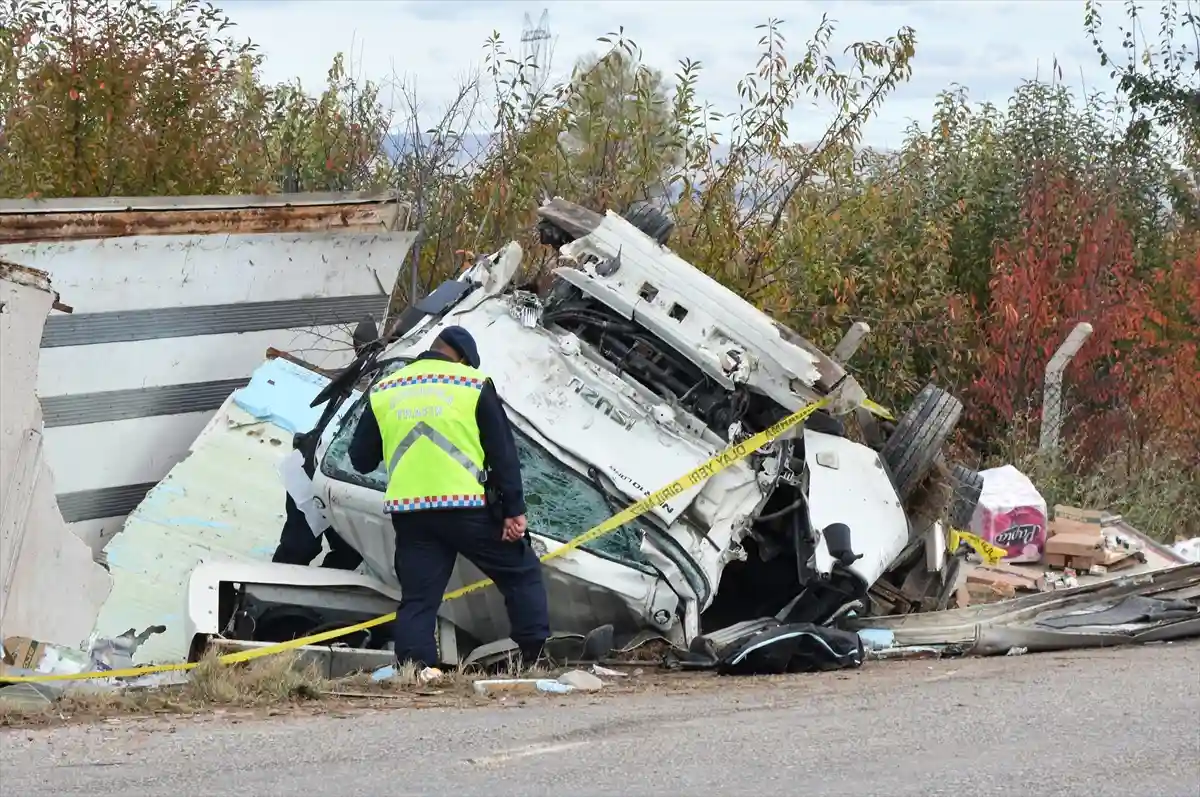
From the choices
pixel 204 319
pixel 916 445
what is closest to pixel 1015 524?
pixel 916 445

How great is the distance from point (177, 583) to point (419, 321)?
177 centimetres

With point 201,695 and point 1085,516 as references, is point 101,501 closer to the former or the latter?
point 201,695

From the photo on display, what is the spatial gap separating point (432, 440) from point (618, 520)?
0.87 metres

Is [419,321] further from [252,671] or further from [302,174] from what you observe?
[302,174]

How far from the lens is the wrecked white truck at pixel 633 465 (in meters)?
7.43

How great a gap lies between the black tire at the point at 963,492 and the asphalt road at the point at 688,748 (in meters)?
2.04

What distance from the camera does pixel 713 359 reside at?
776cm

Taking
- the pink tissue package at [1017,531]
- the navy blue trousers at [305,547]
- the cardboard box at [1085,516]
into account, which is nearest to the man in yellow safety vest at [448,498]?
the navy blue trousers at [305,547]

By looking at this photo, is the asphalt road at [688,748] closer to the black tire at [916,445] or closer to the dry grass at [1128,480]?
the black tire at [916,445]

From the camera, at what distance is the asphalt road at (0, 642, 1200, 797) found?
15.6ft

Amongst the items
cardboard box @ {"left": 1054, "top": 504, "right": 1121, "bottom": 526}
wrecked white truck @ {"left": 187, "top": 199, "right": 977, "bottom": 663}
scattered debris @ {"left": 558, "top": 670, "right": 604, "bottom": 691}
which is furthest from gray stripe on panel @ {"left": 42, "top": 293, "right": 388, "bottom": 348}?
cardboard box @ {"left": 1054, "top": 504, "right": 1121, "bottom": 526}

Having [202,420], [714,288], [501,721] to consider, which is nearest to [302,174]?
[202,420]

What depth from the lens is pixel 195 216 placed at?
9.72 meters

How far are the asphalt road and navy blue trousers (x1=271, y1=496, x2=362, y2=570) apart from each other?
6.02 feet
